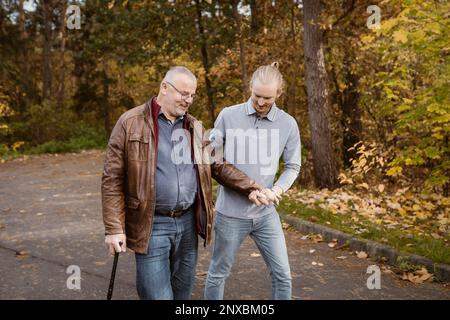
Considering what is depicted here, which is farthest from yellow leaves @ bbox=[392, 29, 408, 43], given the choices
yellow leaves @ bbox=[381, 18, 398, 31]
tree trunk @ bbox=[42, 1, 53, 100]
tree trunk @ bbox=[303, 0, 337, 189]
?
tree trunk @ bbox=[42, 1, 53, 100]

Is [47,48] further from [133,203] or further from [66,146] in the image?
[133,203]

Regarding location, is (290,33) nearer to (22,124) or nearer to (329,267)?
(329,267)

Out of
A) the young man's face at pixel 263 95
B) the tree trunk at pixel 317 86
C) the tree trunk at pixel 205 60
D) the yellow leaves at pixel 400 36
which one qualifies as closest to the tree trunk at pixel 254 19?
the tree trunk at pixel 205 60

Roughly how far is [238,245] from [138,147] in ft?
3.64

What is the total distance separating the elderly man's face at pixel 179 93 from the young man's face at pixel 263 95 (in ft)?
1.64

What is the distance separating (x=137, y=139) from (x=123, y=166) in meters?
0.21

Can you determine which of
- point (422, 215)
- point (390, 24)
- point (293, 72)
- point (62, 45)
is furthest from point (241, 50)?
point (62, 45)

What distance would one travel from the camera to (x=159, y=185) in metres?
3.48

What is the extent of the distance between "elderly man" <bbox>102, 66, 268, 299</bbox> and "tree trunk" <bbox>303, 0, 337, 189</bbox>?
8287 mm

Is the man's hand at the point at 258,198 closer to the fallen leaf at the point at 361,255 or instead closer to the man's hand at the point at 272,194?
the man's hand at the point at 272,194

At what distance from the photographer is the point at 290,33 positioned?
16188 mm

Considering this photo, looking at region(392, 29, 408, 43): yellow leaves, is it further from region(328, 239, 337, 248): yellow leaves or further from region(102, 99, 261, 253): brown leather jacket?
region(102, 99, 261, 253): brown leather jacket

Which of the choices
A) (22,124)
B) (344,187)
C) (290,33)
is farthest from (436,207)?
(22,124)

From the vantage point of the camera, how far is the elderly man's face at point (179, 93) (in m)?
3.43
